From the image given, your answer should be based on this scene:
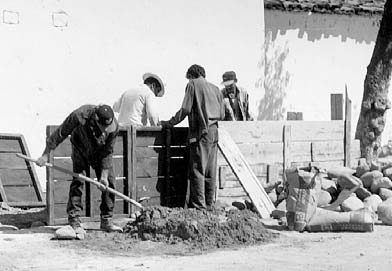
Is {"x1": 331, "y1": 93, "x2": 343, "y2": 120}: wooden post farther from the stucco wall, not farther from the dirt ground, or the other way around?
the dirt ground

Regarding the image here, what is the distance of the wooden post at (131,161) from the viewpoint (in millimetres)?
9961

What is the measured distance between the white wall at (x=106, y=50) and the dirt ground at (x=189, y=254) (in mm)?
4137

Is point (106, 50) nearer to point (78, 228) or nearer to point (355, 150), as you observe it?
point (355, 150)

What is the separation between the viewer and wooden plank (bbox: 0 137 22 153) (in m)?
11.6

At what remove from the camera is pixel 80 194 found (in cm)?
909

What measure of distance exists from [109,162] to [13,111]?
422 cm

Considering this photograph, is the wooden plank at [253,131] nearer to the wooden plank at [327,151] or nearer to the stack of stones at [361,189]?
the wooden plank at [327,151]

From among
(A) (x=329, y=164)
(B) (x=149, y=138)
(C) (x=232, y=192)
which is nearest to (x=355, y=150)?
(A) (x=329, y=164)

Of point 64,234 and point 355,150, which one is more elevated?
point 355,150

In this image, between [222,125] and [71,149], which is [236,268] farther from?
[222,125]

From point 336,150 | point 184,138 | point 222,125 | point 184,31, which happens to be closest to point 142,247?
point 184,138

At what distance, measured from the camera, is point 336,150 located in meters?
12.4

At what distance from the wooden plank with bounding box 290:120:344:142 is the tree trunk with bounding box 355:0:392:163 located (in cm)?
242

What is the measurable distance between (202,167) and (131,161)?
2.94ft
